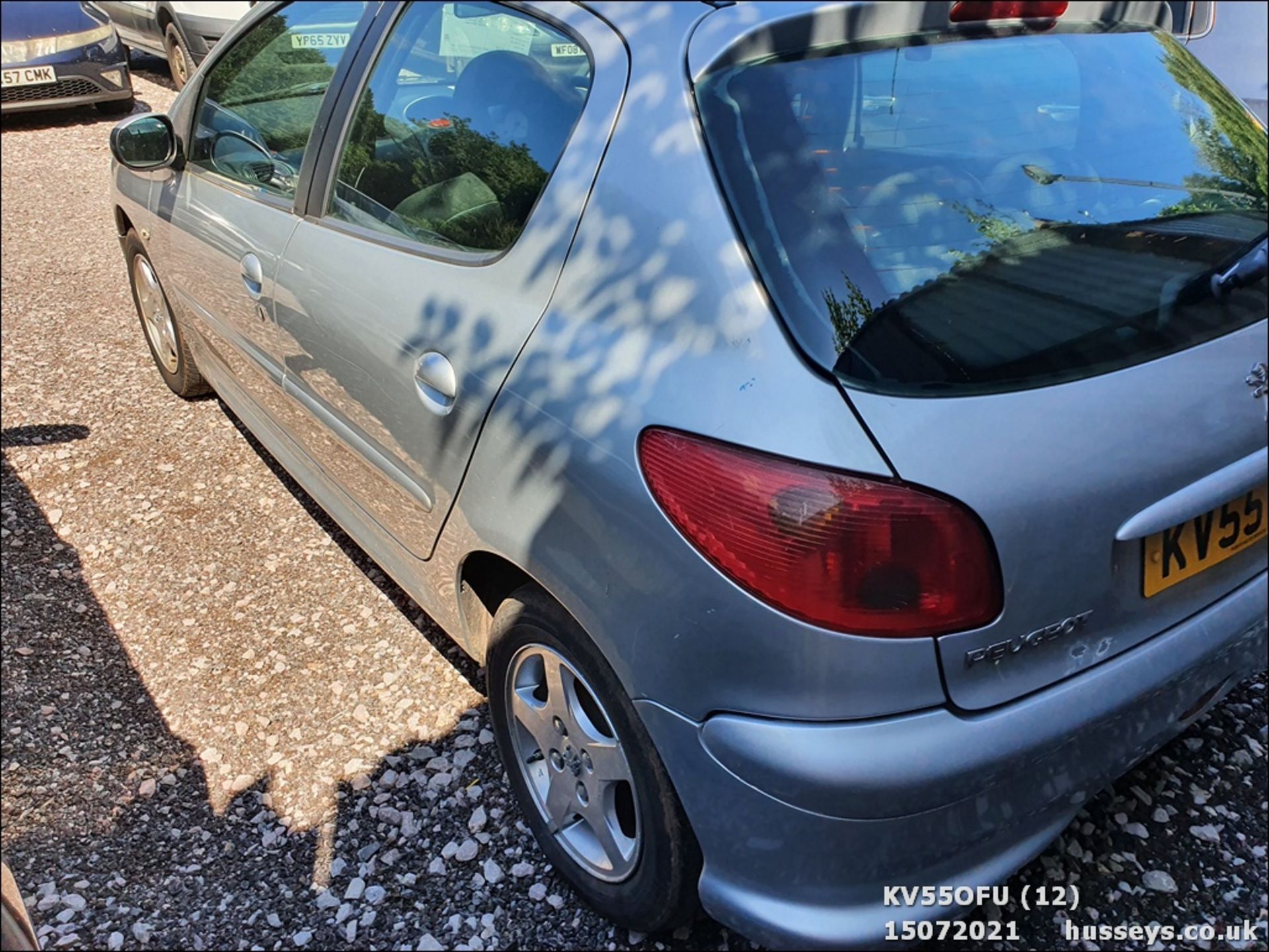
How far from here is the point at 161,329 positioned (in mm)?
4559

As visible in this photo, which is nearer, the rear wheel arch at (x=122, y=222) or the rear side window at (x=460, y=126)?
the rear side window at (x=460, y=126)

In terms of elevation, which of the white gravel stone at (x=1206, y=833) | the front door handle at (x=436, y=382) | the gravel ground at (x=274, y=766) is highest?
the front door handle at (x=436, y=382)

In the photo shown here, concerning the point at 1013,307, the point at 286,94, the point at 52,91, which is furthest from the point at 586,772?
the point at 52,91

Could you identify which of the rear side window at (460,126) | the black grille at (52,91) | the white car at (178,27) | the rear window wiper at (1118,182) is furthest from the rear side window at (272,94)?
the black grille at (52,91)

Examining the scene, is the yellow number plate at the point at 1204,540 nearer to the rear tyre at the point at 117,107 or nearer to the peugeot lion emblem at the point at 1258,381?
the peugeot lion emblem at the point at 1258,381

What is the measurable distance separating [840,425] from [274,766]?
6.17 feet

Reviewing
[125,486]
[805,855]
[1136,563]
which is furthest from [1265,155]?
[125,486]

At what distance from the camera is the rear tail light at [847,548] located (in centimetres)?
155

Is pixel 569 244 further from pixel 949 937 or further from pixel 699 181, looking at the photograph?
pixel 949 937

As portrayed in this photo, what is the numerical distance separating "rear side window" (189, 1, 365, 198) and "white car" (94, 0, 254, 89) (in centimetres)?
685

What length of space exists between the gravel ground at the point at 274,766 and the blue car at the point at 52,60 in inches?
270

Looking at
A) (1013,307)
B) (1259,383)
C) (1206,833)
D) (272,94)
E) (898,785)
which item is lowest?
(1206,833)

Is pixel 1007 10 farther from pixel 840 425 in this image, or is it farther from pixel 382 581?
pixel 382 581

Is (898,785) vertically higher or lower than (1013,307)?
lower
